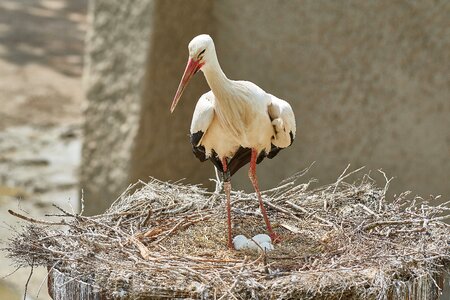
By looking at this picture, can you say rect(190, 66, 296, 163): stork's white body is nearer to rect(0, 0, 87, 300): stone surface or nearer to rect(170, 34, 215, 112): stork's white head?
rect(170, 34, 215, 112): stork's white head

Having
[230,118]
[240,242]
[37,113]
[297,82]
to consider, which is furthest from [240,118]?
[37,113]

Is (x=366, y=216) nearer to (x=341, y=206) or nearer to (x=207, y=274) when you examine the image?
(x=341, y=206)

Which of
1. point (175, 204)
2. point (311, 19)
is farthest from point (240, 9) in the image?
point (175, 204)

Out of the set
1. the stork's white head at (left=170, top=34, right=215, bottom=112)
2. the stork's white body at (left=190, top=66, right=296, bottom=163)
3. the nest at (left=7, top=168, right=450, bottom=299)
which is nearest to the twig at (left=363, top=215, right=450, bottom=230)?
the nest at (left=7, top=168, right=450, bottom=299)

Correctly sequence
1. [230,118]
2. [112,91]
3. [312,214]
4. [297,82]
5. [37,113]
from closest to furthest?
[230,118]
[312,214]
[297,82]
[112,91]
[37,113]

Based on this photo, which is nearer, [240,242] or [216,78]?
[216,78]

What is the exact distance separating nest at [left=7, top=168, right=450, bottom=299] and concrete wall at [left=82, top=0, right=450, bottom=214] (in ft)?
3.42

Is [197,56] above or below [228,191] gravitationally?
above

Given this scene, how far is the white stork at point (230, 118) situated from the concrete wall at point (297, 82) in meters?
1.58

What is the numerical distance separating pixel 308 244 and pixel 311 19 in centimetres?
197

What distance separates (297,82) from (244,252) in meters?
2.02

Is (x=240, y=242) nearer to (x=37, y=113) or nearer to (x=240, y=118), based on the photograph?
(x=240, y=118)

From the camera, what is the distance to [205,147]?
3.91 meters

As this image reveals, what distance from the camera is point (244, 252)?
3771 millimetres
